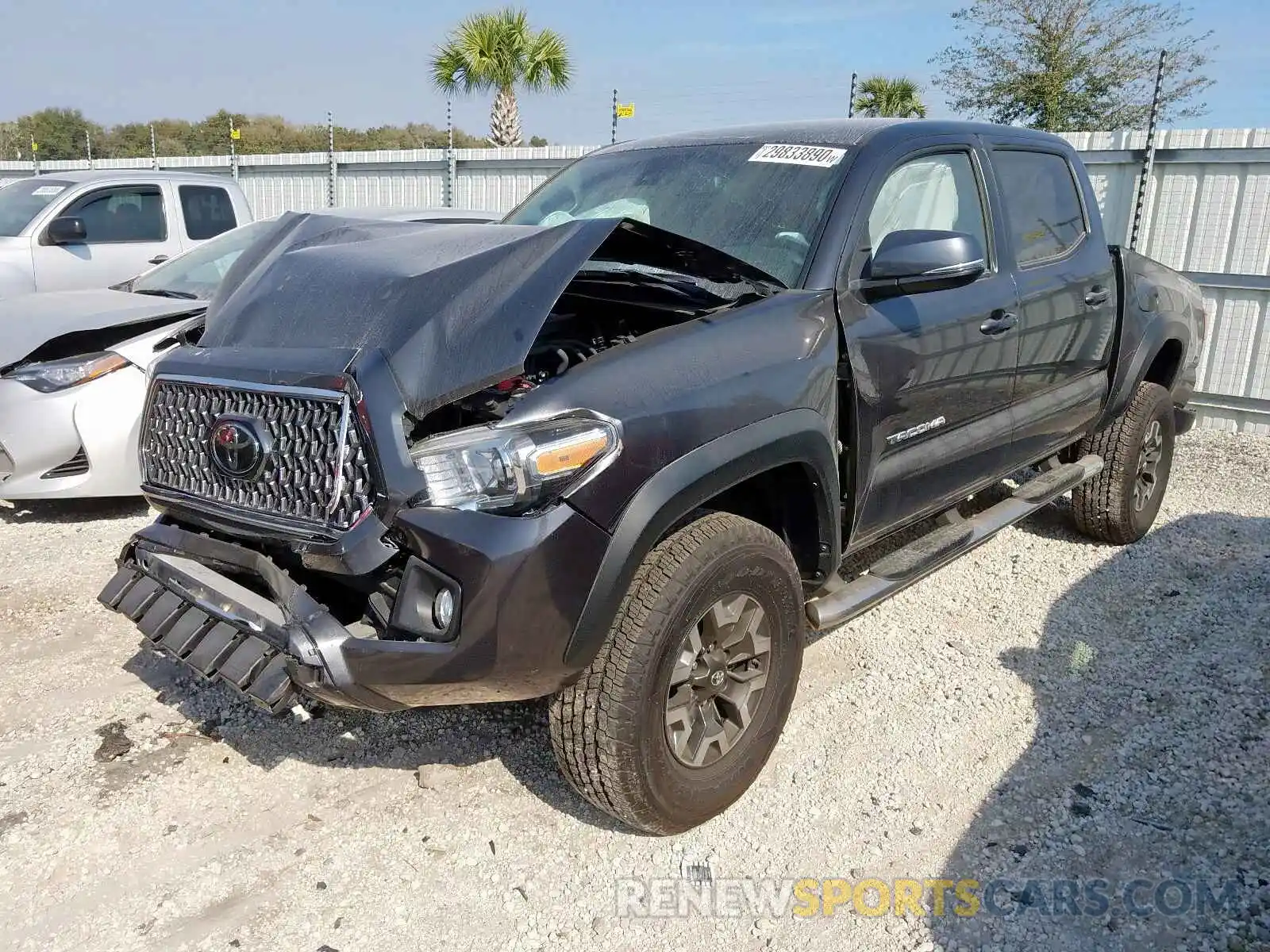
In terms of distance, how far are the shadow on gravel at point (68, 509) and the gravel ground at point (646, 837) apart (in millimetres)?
1271

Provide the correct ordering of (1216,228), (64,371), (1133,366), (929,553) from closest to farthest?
1. (929,553)
2. (1133,366)
3. (64,371)
4. (1216,228)

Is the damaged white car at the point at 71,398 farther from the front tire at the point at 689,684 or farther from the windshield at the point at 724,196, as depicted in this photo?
the front tire at the point at 689,684

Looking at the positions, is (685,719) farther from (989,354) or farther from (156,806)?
(989,354)

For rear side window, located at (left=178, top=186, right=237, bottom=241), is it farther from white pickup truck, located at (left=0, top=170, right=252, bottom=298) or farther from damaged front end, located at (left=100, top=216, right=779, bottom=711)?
damaged front end, located at (left=100, top=216, right=779, bottom=711)

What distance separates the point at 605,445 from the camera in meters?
2.30

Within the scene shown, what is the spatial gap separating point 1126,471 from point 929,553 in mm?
2005

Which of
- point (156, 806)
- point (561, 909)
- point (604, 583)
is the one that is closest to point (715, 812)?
point (561, 909)

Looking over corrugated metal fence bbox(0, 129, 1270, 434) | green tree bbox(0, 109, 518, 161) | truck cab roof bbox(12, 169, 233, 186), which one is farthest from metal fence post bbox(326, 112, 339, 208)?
green tree bbox(0, 109, 518, 161)

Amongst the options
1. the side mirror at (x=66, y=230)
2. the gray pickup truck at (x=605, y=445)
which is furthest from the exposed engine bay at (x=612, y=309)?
the side mirror at (x=66, y=230)

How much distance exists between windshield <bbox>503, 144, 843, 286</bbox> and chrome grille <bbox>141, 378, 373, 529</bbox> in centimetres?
145

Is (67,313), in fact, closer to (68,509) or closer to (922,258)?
(68,509)

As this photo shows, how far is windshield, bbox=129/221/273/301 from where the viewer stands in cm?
611

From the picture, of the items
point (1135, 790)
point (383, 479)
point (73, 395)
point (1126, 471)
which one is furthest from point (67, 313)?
point (1126, 471)

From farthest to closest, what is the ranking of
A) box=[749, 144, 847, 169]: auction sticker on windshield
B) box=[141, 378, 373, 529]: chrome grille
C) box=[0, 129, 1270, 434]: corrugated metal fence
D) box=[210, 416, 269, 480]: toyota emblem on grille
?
1. box=[0, 129, 1270, 434]: corrugated metal fence
2. box=[749, 144, 847, 169]: auction sticker on windshield
3. box=[210, 416, 269, 480]: toyota emblem on grille
4. box=[141, 378, 373, 529]: chrome grille
